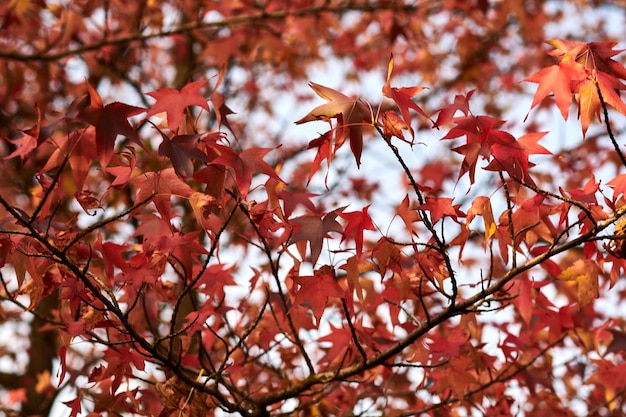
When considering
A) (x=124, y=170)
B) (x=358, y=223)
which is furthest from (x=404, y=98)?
(x=124, y=170)

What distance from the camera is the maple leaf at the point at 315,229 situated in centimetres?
150

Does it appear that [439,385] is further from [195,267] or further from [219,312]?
[195,267]

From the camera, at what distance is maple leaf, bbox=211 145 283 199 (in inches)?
60.3

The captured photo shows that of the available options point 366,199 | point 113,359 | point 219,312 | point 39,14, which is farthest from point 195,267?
point 39,14

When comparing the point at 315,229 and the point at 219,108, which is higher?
the point at 219,108

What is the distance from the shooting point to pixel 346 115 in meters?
1.47

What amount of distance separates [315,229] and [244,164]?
236 mm

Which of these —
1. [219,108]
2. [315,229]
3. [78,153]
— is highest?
[219,108]

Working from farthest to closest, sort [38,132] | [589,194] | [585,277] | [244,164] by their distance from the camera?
1. [585,277]
2. [589,194]
3. [244,164]
4. [38,132]

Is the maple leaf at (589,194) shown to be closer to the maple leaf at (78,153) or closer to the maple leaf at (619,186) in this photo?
the maple leaf at (619,186)

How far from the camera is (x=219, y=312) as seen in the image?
2049 millimetres

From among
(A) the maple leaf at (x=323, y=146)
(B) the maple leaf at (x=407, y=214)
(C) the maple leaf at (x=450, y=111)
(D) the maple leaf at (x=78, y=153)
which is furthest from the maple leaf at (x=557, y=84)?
(D) the maple leaf at (x=78, y=153)

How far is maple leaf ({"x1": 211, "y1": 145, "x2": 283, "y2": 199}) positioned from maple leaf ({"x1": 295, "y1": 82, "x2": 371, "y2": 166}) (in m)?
0.18

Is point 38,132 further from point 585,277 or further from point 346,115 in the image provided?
point 585,277
